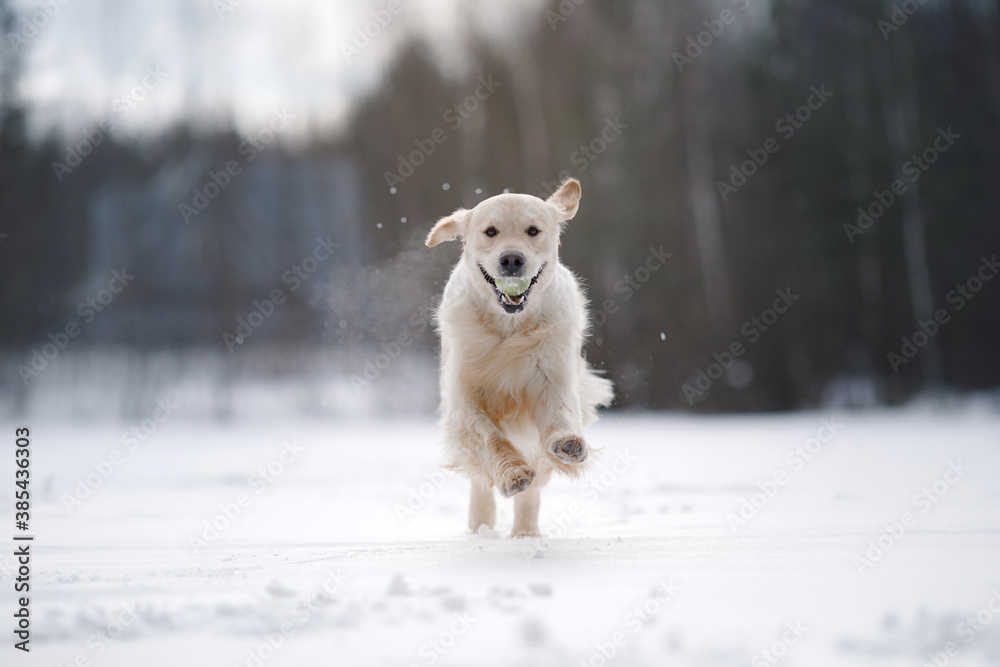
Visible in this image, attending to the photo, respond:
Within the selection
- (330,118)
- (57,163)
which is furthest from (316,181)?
(57,163)

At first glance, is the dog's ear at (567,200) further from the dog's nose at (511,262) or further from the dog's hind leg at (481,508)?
the dog's hind leg at (481,508)

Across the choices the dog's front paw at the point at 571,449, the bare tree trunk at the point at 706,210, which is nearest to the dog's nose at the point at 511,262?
the dog's front paw at the point at 571,449

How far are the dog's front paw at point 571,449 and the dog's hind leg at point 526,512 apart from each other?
58 centimetres

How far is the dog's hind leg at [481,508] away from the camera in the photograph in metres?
4.10

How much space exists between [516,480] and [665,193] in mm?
9581

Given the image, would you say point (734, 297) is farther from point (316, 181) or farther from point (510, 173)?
point (316, 181)

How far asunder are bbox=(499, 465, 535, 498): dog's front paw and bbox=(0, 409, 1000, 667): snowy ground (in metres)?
0.25

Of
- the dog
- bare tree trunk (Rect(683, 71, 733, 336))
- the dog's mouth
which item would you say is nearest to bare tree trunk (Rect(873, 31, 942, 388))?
bare tree trunk (Rect(683, 71, 733, 336))

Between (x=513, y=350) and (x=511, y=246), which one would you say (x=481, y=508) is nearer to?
(x=513, y=350)

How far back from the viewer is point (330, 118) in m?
11.7

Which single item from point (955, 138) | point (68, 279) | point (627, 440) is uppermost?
point (955, 138)

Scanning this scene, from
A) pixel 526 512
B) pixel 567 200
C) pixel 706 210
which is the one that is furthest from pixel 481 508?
pixel 706 210

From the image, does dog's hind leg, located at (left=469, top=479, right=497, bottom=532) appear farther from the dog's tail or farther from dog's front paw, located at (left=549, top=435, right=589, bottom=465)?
dog's front paw, located at (left=549, top=435, right=589, bottom=465)

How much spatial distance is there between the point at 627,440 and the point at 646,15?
6.85 metres
